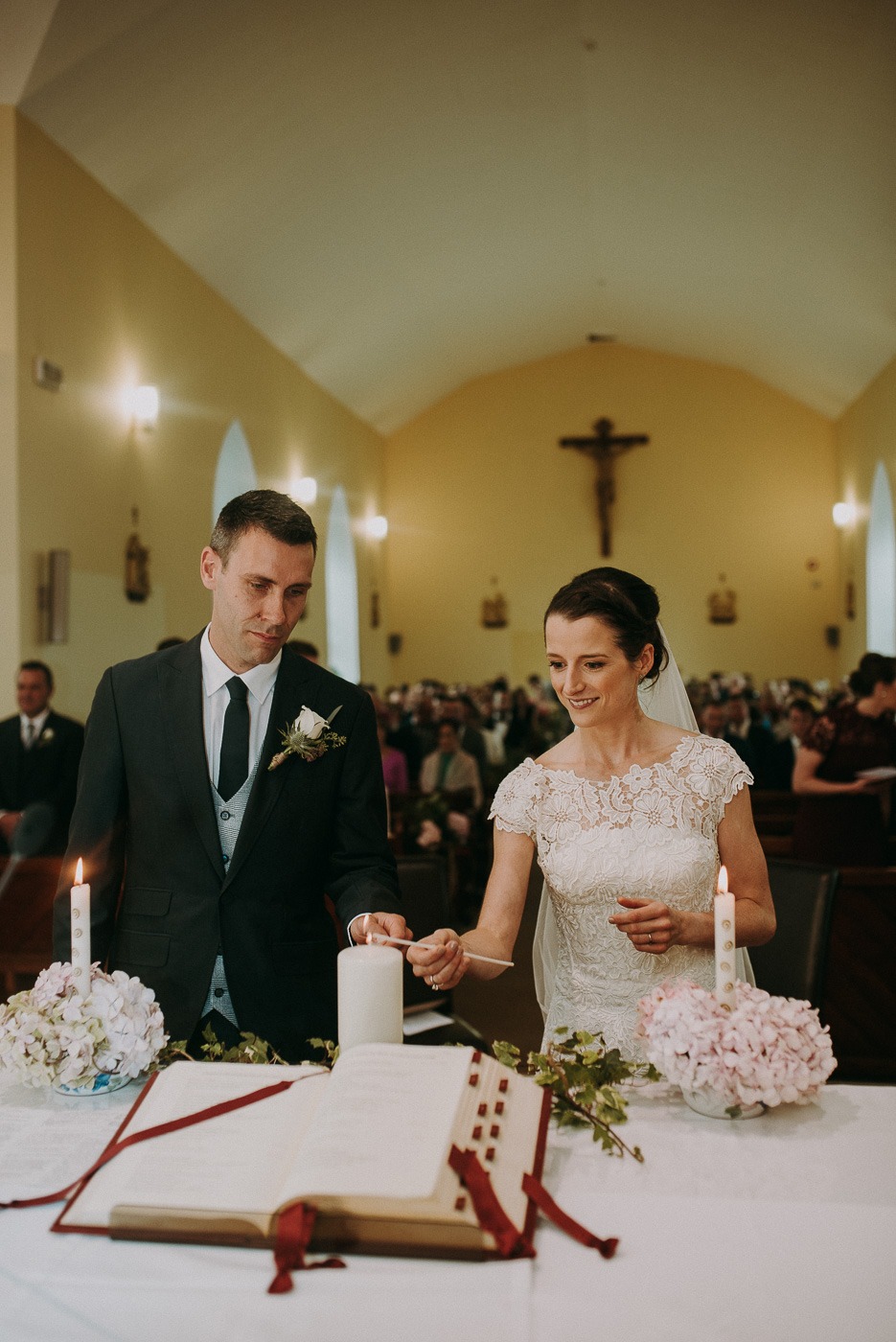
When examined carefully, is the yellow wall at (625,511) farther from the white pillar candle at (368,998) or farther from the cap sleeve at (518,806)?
the white pillar candle at (368,998)

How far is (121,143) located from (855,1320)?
7473 millimetres

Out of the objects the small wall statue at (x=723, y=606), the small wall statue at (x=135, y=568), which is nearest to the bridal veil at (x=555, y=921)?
the small wall statue at (x=135, y=568)

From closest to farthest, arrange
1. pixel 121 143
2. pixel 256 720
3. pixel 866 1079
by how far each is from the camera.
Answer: pixel 256 720 < pixel 866 1079 < pixel 121 143

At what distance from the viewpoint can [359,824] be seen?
2.33m

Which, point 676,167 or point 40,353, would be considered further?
point 676,167

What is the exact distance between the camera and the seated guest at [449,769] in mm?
7777

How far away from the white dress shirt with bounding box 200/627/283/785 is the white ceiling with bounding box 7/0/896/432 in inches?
186

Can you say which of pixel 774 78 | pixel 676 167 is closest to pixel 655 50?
pixel 774 78

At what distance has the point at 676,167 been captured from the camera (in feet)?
34.5

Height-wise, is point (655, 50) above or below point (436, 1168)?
above

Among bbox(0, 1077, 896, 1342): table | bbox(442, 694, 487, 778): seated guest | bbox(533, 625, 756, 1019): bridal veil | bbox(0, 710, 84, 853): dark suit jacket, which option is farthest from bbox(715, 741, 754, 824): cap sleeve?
bbox(442, 694, 487, 778): seated guest

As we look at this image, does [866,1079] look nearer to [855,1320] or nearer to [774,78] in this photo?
[855,1320]

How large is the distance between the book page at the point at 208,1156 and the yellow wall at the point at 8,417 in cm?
518

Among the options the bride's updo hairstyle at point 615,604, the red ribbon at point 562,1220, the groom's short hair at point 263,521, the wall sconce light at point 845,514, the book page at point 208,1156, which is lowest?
the red ribbon at point 562,1220
